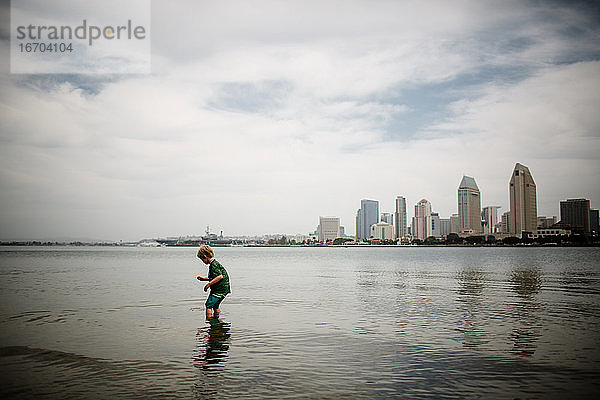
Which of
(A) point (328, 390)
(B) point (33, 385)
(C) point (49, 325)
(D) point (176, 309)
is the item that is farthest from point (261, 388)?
(D) point (176, 309)

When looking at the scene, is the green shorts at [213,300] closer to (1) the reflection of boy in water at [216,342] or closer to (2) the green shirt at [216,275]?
(2) the green shirt at [216,275]

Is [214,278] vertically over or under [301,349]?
over

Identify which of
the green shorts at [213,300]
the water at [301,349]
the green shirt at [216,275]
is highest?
the green shirt at [216,275]

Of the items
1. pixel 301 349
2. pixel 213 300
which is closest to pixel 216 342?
pixel 301 349

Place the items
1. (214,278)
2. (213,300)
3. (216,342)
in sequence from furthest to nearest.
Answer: (213,300) < (214,278) < (216,342)

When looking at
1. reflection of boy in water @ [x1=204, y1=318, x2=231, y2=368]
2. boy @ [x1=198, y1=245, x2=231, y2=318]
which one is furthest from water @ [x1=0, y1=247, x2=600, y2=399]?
boy @ [x1=198, y1=245, x2=231, y2=318]

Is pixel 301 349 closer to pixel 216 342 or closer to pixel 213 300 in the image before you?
pixel 216 342

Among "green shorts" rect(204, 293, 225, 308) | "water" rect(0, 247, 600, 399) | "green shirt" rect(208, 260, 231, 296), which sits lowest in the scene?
"water" rect(0, 247, 600, 399)

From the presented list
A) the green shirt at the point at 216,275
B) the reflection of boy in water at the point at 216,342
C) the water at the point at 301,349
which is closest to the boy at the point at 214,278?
the green shirt at the point at 216,275

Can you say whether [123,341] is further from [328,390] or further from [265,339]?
[328,390]

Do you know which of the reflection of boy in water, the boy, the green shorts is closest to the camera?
the reflection of boy in water

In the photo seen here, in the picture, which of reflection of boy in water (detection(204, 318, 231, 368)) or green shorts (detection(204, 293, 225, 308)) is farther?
green shorts (detection(204, 293, 225, 308))

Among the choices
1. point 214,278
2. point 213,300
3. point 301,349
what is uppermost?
point 214,278

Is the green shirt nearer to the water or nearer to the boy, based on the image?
the boy
